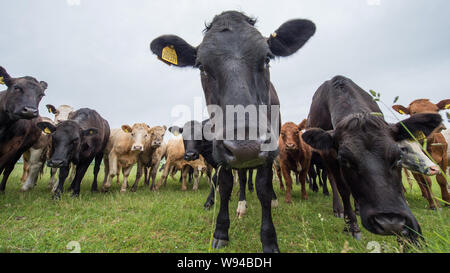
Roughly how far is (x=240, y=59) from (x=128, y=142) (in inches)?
264

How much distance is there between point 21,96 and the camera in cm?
432

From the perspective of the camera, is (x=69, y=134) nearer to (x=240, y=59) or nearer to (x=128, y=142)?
(x=128, y=142)

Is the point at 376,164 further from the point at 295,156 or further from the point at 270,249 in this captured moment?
the point at 295,156

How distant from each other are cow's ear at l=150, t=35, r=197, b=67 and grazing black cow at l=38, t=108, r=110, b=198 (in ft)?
12.8

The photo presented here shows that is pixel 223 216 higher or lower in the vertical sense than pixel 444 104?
lower

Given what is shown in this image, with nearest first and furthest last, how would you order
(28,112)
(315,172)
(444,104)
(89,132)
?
(28,112) < (444,104) < (89,132) < (315,172)

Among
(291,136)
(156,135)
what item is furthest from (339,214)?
(156,135)

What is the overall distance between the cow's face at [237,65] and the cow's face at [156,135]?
534 cm

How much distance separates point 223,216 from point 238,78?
1.87 m

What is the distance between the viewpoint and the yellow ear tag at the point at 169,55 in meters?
3.03

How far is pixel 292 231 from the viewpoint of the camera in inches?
124

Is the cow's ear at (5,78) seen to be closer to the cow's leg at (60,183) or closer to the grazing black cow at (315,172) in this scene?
the cow's leg at (60,183)

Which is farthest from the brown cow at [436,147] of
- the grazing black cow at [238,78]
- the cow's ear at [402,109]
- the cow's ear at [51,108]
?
the cow's ear at [51,108]

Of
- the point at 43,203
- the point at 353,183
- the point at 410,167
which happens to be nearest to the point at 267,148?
the point at 353,183
